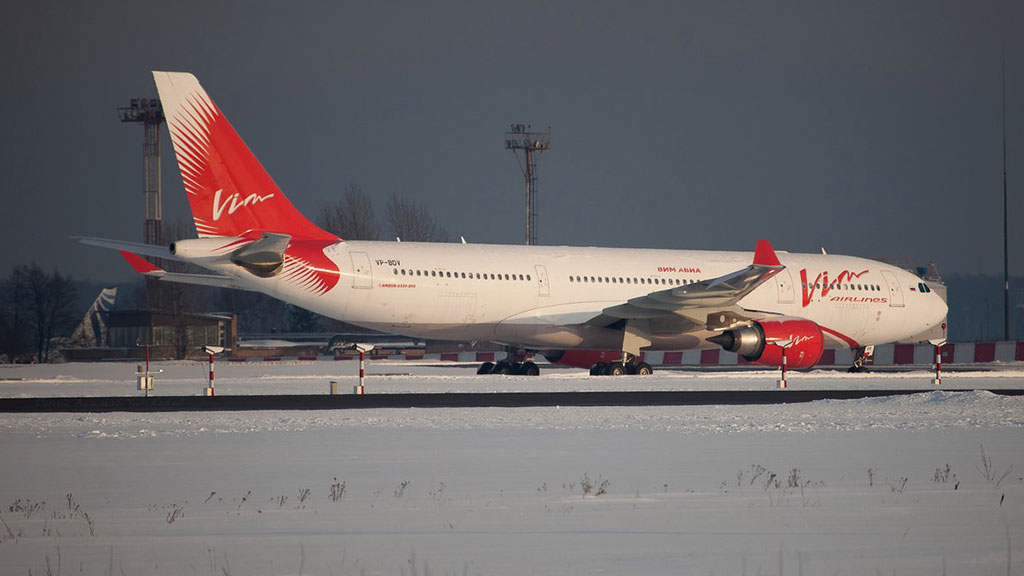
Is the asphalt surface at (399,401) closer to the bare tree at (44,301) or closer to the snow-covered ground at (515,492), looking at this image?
the snow-covered ground at (515,492)

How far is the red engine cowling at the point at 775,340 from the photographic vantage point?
2858 cm

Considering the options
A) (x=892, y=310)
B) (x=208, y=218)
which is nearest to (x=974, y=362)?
(x=892, y=310)

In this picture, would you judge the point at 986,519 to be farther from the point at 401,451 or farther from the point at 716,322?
the point at 716,322

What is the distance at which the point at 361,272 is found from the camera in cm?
2703

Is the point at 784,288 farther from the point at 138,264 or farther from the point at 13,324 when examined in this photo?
the point at 13,324

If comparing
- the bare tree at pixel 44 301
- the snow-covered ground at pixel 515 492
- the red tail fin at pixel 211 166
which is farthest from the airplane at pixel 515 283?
the bare tree at pixel 44 301

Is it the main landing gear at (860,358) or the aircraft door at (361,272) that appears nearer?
the aircraft door at (361,272)

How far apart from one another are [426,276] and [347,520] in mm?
19860

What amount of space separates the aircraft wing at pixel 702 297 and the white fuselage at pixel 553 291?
0.64 meters

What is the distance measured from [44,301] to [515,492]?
69.8m

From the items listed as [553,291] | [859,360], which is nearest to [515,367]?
[553,291]

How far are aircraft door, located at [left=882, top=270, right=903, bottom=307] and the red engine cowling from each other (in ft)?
18.7

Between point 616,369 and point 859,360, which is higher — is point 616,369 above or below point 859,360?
below

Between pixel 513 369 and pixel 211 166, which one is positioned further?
pixel 513 369
